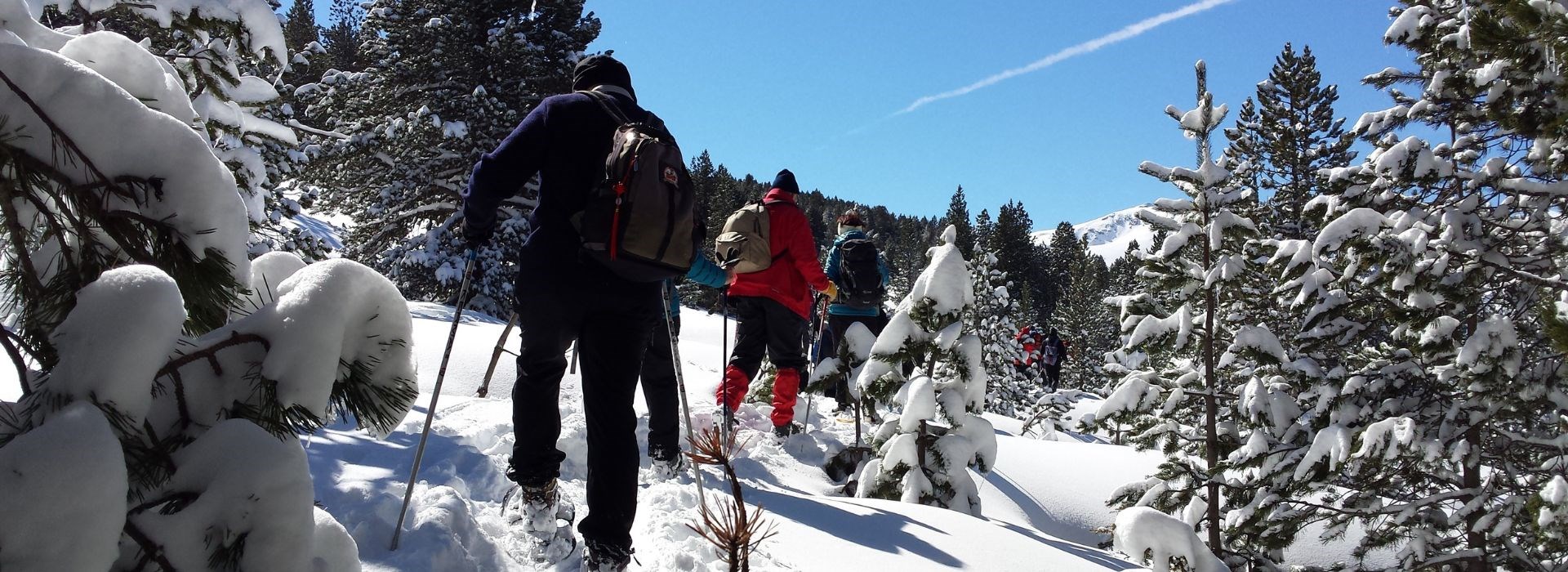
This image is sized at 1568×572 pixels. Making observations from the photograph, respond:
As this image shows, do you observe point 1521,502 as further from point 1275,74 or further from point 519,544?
point 1275,74

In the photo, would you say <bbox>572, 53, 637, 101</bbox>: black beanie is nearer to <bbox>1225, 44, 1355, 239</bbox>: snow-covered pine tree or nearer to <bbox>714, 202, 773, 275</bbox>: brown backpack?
<bbox>714, 202, 773, 275</bbox>: brown backpack

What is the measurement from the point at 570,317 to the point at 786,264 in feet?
11.3

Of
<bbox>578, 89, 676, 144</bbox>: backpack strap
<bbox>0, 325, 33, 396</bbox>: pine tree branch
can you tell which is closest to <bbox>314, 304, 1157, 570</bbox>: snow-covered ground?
<bbox>578, 89, 676, 144</bbox>: backpack strap

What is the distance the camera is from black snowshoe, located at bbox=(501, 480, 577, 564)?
3.21 meters

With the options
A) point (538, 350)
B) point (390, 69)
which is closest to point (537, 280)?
point (538, 350)

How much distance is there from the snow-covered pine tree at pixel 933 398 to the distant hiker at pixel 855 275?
6.88 ft

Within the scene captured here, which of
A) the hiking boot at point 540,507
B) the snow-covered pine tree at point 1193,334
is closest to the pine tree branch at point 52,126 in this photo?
the hiking boot at point 540,507

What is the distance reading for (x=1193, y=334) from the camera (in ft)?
22.6

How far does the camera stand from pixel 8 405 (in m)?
1.13

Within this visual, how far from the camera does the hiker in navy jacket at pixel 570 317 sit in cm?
295

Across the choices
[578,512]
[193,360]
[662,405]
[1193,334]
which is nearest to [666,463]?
[662,405]

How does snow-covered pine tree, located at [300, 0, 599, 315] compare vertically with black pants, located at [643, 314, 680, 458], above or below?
above

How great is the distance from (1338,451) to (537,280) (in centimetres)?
669

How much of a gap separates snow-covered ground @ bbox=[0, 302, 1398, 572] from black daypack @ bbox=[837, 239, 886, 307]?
6.12 feet
